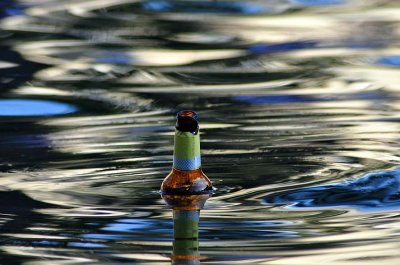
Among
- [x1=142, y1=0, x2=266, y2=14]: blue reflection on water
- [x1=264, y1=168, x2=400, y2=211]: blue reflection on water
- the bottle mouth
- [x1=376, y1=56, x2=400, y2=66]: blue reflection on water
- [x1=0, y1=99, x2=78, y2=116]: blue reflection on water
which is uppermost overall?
[x1=142, y1=0, x2=266, y2=14]: blue reflection on water

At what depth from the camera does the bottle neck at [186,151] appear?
5023 millimetres

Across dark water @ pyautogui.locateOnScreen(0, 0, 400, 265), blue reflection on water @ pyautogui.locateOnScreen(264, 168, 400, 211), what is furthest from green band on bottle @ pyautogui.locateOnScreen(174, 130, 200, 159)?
blue reflection on water @ pyautogui.locateOnScreen(264, 168, 400, 211)

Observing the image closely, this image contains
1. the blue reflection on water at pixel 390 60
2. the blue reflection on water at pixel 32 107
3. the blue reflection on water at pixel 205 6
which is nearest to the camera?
the blue reflection on water at pixel 32 107

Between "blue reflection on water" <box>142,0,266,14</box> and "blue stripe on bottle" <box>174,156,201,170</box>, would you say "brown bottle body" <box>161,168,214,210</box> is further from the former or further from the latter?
"blue reflection on water" <box>142,0,266,14</box>

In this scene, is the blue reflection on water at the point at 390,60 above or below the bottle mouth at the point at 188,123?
above

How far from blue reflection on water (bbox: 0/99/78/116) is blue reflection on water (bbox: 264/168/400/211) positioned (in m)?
2.49

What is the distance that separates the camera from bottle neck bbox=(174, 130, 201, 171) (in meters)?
5.02

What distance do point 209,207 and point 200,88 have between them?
3.00m

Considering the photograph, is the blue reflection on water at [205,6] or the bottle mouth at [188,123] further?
the blue reflection on water at [205,6]

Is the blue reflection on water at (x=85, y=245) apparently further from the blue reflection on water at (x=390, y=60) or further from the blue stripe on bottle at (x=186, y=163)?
the blue reflection on water at (x=390, y=60)

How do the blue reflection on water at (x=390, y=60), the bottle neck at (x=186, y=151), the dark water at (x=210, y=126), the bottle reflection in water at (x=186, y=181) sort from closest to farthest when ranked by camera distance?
the dark water at (x=210, y=126) → the bottle reflection in water at (x=186, y=181) → the bottle neck at (x=186, y=151) → the blue reflection on water at (x=390, y=60)

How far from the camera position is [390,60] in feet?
28.5

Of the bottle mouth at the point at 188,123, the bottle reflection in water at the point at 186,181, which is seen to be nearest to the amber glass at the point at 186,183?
the bottle reflection in water at the point at 186,181

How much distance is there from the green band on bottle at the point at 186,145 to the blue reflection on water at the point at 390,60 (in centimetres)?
378
